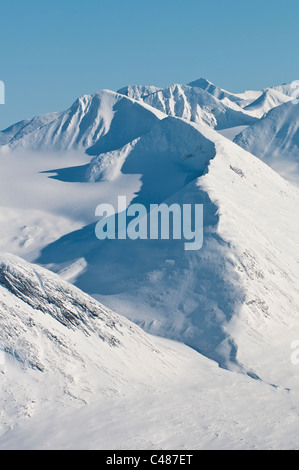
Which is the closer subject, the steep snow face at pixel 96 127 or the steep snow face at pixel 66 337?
the steep snow face at pixel 66 337

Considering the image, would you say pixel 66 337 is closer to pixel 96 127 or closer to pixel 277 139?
pixel 96 127

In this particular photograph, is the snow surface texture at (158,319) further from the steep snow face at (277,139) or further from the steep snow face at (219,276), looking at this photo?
the steep snow face at (277,139)

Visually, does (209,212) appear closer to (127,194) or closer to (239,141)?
(127,194)

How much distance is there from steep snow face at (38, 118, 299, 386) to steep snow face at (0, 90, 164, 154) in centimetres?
5558

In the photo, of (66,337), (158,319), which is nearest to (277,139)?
(158,319)

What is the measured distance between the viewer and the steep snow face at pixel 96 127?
16062cm

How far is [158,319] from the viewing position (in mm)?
69438

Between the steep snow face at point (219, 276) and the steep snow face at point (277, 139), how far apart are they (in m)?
48.9

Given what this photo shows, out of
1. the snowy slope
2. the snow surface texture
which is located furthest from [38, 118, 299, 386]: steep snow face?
the snowy slope

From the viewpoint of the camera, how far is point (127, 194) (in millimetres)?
122812

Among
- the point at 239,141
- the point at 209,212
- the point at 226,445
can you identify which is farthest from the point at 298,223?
the point at 239,141

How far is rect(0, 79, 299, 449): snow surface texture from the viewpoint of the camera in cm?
4819

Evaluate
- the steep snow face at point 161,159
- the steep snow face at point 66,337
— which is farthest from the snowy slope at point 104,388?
the steep snow face at point 161,159
